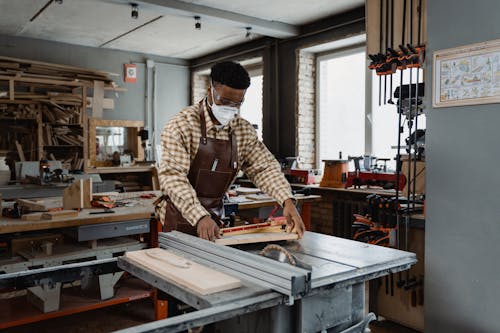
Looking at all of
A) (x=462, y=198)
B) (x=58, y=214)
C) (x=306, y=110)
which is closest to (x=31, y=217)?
(x=58, y=214)

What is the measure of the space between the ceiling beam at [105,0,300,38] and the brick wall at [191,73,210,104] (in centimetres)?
247

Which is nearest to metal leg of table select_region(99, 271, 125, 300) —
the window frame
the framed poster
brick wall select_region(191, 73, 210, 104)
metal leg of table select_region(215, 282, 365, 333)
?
metal leg of table select_region(215, 282, 365, 333)

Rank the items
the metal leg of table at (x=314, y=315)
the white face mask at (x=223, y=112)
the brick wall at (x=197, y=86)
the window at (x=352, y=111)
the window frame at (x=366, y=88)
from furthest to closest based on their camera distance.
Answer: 1. the brick wall at (x=197, y=86)
2. the window frame at (x=366, y=88)
3. the window at (x=352, y=111)
4. the white face mask at (x=223, y=112)
5. the metal leg of table at (x=314, y=315)

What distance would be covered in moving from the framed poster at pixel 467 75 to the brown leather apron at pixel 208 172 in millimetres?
1148

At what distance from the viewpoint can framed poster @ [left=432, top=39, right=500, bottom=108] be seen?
215 cm

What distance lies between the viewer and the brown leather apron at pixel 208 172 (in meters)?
2.19

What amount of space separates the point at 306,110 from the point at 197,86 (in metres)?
2.83

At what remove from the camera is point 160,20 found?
5715mm

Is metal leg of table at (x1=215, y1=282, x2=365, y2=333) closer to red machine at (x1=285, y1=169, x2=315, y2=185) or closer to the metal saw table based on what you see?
the metal saw table

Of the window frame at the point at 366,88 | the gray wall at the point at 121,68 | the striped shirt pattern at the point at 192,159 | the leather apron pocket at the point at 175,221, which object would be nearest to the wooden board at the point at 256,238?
the striped shirt pattern at the point at 192,159

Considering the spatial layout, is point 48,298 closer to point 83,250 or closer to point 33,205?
point 83,250

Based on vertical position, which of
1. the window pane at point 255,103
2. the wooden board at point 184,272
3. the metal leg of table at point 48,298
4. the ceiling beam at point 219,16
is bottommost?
the metal leg of table at point 48,298

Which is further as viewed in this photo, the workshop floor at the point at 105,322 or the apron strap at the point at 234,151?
the workshop floor at the point at 105,322

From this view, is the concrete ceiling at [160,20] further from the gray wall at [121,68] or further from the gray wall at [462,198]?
the gray wall at [462,198]
